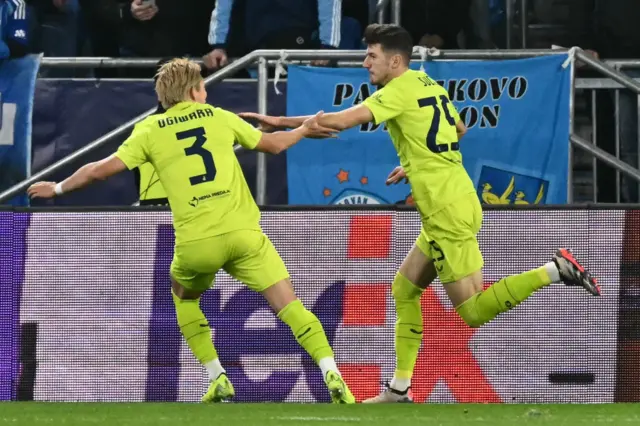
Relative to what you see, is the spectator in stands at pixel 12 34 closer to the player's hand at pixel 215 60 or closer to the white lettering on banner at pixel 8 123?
the white lettering on banner at pixel 8 123

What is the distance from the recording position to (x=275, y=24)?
44.3 ft

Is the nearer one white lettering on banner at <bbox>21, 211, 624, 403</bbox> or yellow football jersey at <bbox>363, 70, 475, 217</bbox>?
yellow football jersey at <bbox>363, 70, 475, 217</bbox>

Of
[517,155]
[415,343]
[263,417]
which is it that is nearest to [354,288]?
[415,343]

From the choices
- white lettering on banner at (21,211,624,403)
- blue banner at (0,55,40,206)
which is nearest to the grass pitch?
white lettering on banner at (21,211,624,403)

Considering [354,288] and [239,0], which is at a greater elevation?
[239,0]

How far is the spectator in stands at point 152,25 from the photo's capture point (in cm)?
1397

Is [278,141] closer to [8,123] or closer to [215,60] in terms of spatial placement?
[215,60]

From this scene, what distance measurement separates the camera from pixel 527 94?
39.4 feet

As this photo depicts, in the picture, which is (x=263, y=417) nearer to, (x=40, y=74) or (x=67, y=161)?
(x=67, y=161)

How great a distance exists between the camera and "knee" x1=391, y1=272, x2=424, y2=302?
1041 cm

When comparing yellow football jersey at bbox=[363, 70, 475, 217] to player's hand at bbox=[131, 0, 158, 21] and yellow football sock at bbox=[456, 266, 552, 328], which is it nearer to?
yellow football sock at bbox=[456, 266, 552, 328]

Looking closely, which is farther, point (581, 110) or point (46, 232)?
point (581, 110)

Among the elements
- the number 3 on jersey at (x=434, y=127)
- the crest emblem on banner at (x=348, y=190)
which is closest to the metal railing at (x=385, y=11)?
the crest emblem on banner at (x=348, y=190)

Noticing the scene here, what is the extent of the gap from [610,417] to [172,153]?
3187 mm
